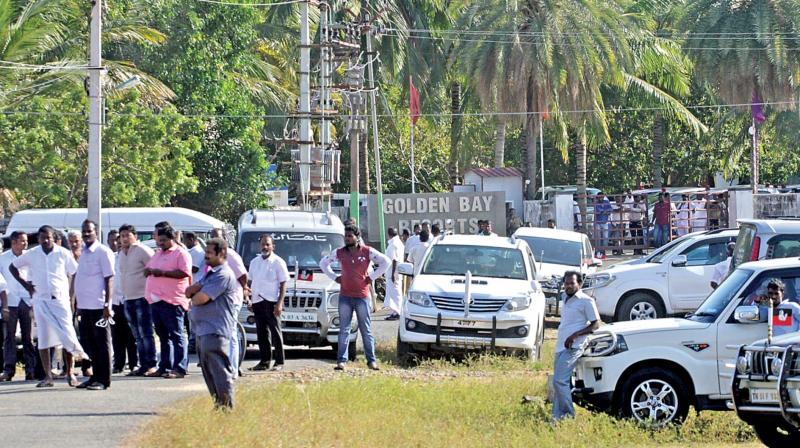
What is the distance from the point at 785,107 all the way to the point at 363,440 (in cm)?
3515

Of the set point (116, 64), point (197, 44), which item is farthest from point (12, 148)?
point (197, 44)

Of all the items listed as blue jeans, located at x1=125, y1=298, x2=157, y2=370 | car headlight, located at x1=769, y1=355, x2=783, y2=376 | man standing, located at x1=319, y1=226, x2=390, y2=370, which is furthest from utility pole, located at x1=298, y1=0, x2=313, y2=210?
car headlight, located at x1=769, y1=355, x2=783, y2=376

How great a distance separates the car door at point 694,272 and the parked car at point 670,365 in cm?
910

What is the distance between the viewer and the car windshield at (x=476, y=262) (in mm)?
18453

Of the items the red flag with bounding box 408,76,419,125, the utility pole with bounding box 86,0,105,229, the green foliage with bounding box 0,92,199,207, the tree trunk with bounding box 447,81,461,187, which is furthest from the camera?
the tree trunk with bounding box 447,81,461,187

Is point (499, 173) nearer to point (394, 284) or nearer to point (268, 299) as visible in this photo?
point (394, 284)

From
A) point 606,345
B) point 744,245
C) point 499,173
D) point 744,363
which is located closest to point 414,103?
point 499,173

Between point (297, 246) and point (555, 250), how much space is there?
24.7 feet

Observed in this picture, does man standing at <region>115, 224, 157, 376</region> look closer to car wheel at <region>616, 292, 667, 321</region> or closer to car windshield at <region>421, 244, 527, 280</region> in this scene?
car windshield at <region>421, 244, 527, 280</region>

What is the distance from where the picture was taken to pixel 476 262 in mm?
18594

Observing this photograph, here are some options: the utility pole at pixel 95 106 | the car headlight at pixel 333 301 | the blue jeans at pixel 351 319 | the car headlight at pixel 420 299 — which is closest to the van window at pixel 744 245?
the car headlight at pixel 420 299

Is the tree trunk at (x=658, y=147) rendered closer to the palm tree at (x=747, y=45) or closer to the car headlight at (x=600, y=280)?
the palm tree at (x=747, y=45)

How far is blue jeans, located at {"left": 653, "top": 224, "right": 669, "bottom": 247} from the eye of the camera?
125 feet

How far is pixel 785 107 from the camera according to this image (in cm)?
4316
